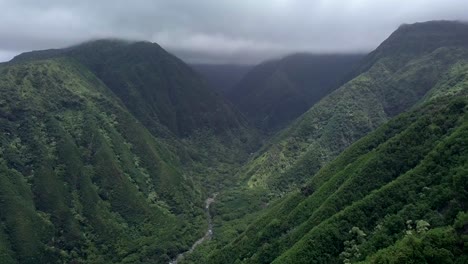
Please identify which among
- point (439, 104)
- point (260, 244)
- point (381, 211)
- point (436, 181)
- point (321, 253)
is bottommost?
point (260, 244)

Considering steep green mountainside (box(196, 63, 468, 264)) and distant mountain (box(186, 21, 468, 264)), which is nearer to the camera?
steep green mountainside (box(196, 63, 468, 264))

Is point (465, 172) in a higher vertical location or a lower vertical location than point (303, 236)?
higher

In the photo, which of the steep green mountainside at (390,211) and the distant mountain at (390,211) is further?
the distant mountain at (390,211)

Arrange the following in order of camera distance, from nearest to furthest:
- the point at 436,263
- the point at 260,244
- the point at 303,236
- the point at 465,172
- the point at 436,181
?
the point at 436,263 → the point at 465,172 → the point at 436,181 → the point at 303,236 → the point at 260,244

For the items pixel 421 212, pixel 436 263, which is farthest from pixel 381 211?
pixel 436 263

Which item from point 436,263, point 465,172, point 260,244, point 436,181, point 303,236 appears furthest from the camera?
point 260,244

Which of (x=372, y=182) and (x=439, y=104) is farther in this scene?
(x=439, y=104)

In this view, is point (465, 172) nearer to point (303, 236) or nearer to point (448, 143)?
point (448, 143)
